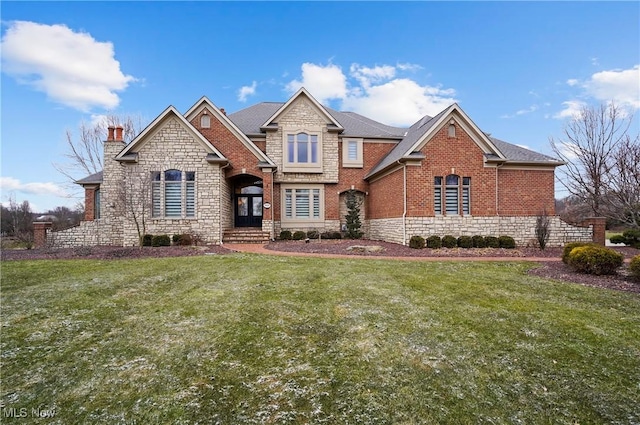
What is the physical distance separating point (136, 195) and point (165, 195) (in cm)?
178

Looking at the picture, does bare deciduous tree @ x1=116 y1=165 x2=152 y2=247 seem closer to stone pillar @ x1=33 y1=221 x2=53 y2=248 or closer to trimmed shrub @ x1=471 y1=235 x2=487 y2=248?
stone pillar @ x1=33 y1=221 x2=53 y2=248

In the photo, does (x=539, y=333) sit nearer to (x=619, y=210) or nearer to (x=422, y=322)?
(x=422, y=322)

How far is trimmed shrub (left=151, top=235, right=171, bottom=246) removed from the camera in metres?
14.5

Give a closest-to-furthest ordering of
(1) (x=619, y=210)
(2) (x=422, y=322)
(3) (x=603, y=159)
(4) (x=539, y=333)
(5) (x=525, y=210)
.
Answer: (4) (x=539, y=333)
(2) (x=422, y=322)
(1) (x=619, y=210)
(5) (x=525, y=210)
(3) (x=603, y=159)

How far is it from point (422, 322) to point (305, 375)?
226 centimetres

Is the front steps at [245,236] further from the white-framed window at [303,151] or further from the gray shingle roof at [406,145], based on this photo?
the gray shingle roof at [406,145]

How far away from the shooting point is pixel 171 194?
15.6m

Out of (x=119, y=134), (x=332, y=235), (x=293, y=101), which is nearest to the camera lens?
(x=119, y=134)

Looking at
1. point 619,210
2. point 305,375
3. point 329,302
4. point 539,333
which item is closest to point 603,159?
point 619,210

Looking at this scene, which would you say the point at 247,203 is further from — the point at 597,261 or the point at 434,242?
the point at 597,261

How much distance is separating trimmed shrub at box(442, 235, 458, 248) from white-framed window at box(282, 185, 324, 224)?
7736 mm

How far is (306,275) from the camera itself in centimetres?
779

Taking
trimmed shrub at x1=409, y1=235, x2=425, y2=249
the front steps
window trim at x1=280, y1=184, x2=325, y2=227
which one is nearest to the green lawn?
trimmed shrub at x1=409, y1=235, x2=425, y2=249

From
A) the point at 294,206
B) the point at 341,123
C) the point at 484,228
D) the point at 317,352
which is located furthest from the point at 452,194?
the point at 317,352
